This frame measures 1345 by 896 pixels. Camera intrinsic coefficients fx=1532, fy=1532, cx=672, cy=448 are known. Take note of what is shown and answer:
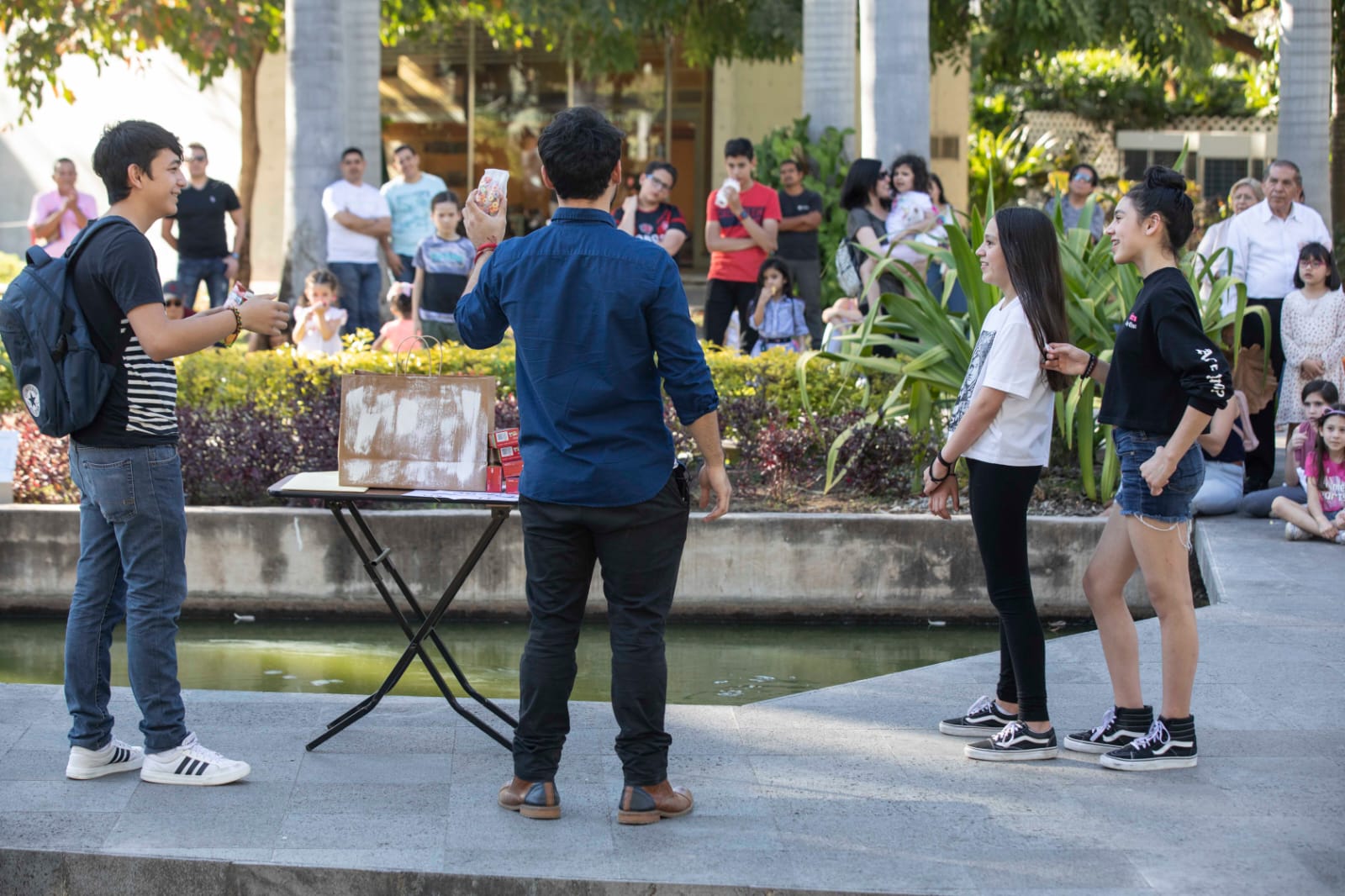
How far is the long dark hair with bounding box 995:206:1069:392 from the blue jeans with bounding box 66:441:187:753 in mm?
2550

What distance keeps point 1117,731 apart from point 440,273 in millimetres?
6256

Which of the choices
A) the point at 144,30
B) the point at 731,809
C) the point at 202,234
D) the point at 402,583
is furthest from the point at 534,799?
the point at 144,30

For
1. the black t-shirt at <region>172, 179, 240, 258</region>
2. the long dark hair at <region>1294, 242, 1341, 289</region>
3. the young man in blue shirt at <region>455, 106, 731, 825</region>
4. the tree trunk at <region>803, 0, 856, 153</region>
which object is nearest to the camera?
the young man in blue shirt at <region>455, 106, 731, 825</region>

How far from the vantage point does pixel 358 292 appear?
11367mm

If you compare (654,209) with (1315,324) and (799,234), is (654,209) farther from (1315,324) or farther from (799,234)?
(1315,324)

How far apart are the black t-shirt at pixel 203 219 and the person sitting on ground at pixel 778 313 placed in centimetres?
462

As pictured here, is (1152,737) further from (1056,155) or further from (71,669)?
(1056,155)

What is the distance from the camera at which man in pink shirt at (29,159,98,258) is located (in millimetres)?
12852

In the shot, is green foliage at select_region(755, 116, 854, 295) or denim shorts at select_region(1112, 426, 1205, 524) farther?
green foliage at select_region(755, 116, 854, 295)

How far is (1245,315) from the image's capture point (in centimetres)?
904

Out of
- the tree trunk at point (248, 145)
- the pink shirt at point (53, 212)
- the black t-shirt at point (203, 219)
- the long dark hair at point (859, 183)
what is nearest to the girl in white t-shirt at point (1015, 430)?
the long dark hair at point (859, 183)

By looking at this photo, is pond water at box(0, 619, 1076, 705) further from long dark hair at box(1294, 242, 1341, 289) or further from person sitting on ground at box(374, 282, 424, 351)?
long dark hair at box(1294, 242, 1341, 289)

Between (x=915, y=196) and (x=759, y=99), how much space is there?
461 inches

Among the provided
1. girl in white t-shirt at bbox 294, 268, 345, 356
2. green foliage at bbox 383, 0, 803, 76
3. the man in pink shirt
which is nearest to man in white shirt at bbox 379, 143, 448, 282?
girl in white t-shirt at bbox 294, 268, 345, 356
